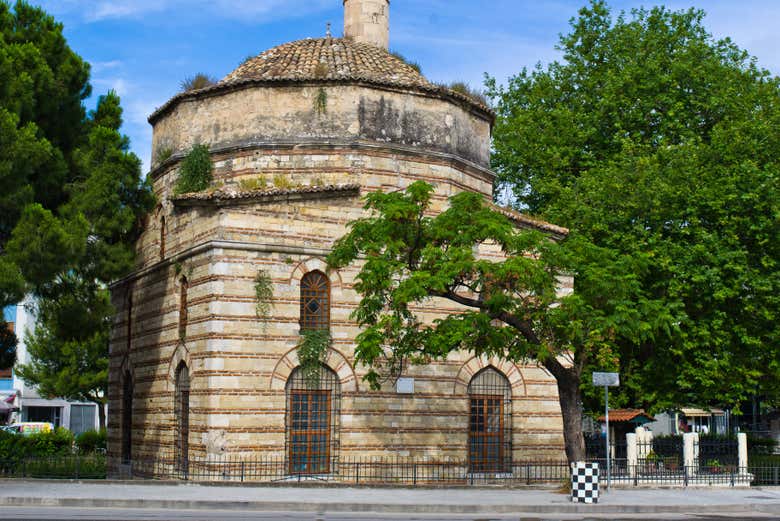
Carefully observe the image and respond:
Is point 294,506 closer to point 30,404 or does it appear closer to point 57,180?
point 57,180

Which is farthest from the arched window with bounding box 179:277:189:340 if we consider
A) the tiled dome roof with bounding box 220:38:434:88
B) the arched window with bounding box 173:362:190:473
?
the tiled dome roof with bounding box 220:38:434:88

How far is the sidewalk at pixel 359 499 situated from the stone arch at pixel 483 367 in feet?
12.2

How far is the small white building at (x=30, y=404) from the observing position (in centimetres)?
4738

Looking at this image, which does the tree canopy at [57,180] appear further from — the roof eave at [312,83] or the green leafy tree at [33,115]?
the roof eave at [312,83]

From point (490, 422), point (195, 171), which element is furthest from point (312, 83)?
point (490, 422)

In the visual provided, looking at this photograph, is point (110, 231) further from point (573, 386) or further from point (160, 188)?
point (573, 386)

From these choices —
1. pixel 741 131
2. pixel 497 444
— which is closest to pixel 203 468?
pixel 497 444

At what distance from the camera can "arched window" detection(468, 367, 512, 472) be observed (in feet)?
75.9

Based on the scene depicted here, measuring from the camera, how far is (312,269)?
2150 centimetres

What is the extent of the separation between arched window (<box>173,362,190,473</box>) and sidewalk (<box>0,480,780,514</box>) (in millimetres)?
2456

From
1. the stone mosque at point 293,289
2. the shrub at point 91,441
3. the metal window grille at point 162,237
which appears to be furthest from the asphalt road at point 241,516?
the shrub at point 91,441

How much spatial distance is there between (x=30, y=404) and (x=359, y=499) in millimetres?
38942

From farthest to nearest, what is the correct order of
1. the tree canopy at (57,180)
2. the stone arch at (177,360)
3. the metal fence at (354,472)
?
the stone arch at (177,360)
the metal fence at (354,472)
the tree canopy at (57,180)

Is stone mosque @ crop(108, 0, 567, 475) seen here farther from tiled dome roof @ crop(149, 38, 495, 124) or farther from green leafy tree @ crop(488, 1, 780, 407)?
green leafy tree @ crop(488, 1, 780, 407)
